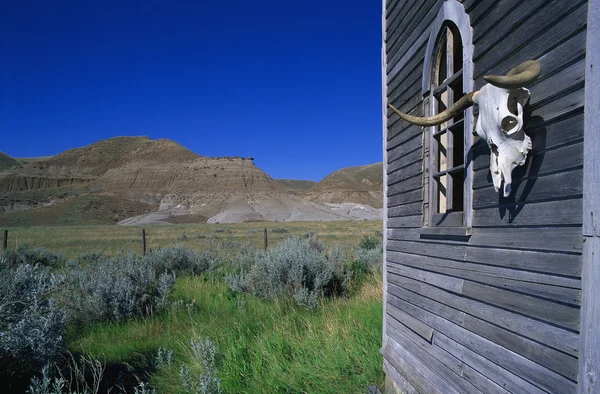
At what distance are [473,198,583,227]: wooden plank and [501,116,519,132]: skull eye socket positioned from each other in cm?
41

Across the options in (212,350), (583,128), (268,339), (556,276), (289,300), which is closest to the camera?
(583,128)

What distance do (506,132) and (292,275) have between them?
19.5 feet

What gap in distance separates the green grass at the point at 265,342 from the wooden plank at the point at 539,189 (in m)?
2.45

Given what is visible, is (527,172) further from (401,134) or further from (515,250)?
(401,134)

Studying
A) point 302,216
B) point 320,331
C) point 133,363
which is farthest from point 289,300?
point 302,216

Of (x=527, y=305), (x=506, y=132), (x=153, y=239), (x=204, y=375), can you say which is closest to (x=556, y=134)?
(x=506, y=132)

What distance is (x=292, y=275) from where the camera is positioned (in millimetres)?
7840

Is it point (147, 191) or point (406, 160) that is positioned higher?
point (147, 191)

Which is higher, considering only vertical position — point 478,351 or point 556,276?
point 556,276

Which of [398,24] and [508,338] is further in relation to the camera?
[398,24]

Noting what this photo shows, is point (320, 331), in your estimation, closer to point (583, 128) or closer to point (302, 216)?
point (583, 128)

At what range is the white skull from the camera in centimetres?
226

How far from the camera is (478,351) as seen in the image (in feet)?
9.10

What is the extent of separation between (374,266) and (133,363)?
607 centimetres
